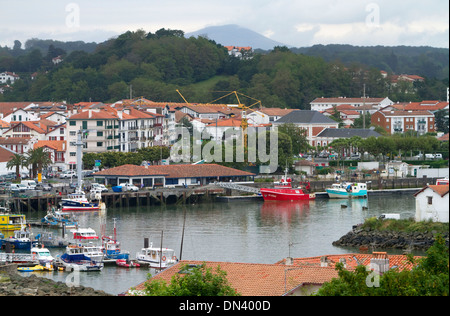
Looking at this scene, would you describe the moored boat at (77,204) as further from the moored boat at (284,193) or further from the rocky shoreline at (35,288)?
the rocky shoreline at (35,288)

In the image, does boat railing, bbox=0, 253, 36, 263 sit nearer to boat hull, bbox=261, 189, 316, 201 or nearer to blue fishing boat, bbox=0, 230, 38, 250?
blue fishing boat, bbox=0, 230, 38, 250

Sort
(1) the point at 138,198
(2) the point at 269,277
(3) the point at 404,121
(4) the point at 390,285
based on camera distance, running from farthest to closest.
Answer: (3) the point at 404,121 → (1) the point at 138,198 → (2) the point at 269,277 → (4) the point at 390,285

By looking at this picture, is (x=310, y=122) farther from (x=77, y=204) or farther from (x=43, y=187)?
(x=77, y=204)

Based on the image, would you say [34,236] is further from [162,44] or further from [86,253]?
[162,44]

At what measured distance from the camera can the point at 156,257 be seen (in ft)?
31.0

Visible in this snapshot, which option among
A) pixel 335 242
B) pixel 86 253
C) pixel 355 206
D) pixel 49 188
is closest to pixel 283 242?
pixel 335 242

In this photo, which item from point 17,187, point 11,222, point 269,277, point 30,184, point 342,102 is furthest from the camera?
point 342,102

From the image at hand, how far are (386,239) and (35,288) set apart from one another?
4.72 m

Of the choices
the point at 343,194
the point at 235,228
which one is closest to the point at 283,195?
the point at 343,194

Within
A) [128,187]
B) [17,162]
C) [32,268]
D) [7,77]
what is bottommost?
[32,268]

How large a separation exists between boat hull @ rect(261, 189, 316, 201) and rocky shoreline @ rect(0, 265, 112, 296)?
8164 millimetres

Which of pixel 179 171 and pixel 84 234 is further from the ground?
pixel 179 171

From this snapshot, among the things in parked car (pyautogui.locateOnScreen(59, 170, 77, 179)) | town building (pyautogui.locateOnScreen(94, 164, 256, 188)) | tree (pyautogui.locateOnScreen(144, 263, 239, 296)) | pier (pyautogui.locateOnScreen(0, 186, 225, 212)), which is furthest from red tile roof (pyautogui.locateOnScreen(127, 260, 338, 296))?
parked car (pyautogui.locateOnScreen(59, 170, 77, 179))

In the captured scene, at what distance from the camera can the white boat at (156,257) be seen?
367 inches
